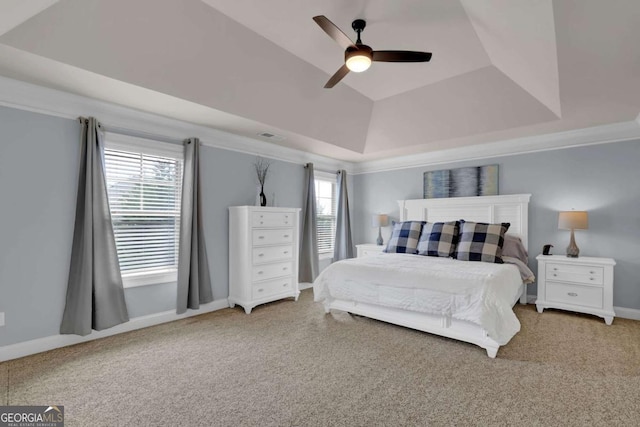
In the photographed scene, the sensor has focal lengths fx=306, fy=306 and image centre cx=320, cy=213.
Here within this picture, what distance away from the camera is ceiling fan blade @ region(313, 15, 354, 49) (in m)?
1.96

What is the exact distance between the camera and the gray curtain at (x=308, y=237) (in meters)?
5.05

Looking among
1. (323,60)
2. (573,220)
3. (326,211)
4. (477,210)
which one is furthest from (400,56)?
(326,211)

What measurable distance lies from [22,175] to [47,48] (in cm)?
115

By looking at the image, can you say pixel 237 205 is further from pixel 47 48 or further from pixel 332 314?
pixel 47 48

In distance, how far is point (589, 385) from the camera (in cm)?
212

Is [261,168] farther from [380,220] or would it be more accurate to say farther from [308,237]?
[380,220]

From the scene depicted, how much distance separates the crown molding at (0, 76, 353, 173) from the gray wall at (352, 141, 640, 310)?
3.52 metres

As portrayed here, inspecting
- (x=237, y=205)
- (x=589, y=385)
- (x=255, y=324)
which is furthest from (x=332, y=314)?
(x=589, y=385)

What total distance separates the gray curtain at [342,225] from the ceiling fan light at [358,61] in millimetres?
3407

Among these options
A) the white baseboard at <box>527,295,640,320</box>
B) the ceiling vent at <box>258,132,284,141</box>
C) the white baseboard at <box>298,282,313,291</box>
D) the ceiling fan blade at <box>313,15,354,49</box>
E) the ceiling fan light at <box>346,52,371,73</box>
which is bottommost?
the white baseboard at <box>298,282,313,291</box>

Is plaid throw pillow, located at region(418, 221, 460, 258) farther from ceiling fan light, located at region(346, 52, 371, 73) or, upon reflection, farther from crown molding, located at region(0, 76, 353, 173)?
ceiling fan light, located at region(346, 52, 371, 73)

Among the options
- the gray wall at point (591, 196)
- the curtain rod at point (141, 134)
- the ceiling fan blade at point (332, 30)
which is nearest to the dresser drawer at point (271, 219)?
the curtain rod at point (141, 134)

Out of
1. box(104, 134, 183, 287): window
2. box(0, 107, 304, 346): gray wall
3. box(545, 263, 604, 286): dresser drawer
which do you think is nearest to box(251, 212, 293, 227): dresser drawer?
box(104, 134, 183, 287): window

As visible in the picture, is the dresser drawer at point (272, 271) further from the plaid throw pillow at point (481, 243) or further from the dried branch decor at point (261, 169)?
the plaid throw pillow at point (481, 243)
